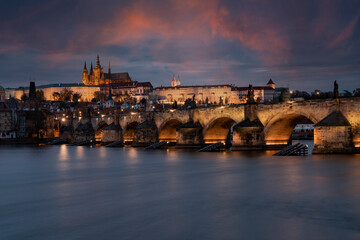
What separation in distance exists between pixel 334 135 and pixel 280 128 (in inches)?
372

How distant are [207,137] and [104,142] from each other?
78.0 ft

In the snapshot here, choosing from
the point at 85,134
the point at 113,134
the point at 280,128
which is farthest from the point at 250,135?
the point at 85,134

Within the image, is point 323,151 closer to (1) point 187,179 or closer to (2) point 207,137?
(1) point 187,179

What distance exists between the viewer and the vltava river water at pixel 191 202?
42.6ft

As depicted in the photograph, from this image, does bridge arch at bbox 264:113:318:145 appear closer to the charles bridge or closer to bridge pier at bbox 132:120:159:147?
the charles bridge

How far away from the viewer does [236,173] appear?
2608 cm

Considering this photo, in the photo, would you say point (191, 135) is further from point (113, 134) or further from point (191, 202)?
point (191, 202)

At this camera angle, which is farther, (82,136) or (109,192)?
(82,136)

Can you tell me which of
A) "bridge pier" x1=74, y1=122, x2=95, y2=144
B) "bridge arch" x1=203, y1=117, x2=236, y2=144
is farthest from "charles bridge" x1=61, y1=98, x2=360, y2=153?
"bridge pier" x1=74, y1=122, x2=95, y2=144

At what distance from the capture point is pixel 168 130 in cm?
5728

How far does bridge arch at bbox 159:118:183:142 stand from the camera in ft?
181

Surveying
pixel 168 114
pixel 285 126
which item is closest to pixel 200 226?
pixel 285 126

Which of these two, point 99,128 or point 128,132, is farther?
point 99,128

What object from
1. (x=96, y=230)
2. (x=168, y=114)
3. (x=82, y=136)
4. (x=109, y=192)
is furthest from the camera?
(x=82, y=136)
